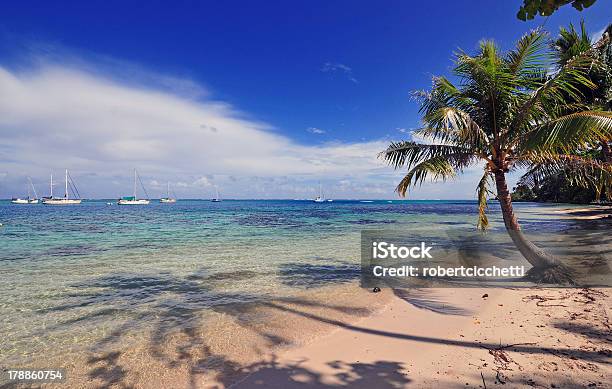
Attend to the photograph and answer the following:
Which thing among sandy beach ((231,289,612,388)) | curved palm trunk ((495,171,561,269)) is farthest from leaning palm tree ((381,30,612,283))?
sandy beach ((231,289,612,388))

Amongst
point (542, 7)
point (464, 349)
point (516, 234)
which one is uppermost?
point (542, 7)

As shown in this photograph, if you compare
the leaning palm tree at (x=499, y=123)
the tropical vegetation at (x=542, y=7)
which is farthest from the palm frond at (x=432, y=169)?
the tropical vegetation at (x=542, y=7)

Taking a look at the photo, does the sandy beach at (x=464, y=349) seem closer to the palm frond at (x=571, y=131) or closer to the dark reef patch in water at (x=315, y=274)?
the dark reef patch in water at (x=315, y=274)

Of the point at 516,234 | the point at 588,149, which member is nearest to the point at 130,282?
the point at 516,234

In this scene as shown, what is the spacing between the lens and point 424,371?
13.8ft

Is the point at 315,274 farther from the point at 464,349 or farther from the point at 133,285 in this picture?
the point at 464,349

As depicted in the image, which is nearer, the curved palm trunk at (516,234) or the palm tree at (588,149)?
the palm tree at (588,149)

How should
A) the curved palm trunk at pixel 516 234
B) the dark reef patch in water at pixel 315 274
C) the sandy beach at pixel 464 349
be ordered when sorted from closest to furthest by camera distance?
the sandy beach at pixel 464 349, the curved palm trunk at pixel 516 234, the dark reef patch in water at pixel 315 274

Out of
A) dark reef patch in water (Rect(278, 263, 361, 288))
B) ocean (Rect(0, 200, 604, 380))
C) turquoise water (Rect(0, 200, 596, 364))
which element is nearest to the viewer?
ocean (Rect(0, 200, 604, 380))

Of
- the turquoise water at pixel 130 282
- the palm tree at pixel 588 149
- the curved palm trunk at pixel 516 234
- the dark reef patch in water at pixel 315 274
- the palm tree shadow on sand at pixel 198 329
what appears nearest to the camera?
the palm tree shadow on sand at pixel 198 329

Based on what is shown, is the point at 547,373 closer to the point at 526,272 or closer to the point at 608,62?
the point at 526,272

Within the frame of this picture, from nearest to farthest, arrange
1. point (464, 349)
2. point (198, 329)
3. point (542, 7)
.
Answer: point (542, 7), point (464, 349), point (198, 329)

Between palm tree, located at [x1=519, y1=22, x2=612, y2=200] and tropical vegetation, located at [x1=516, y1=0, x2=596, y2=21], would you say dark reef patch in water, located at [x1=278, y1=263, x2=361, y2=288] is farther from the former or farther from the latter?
tropical vegetation, located at [x1=516, y1=0, x2=596, y2=21]

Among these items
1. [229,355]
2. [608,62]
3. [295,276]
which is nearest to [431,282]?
[295,276]
